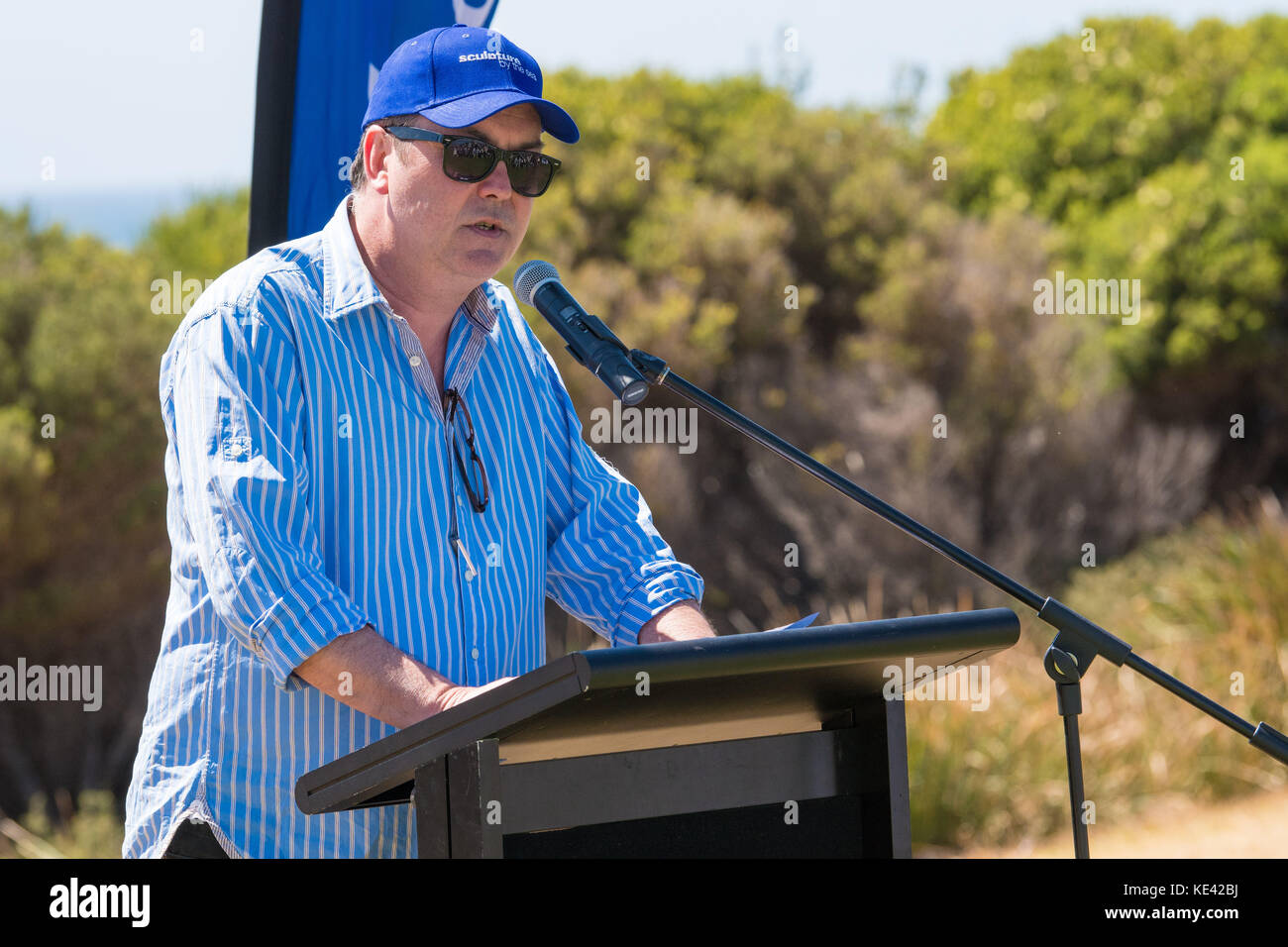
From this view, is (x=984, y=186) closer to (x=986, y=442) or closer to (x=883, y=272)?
(x=883, y=272)

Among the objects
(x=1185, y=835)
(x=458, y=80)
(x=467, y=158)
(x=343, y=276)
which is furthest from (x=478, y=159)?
(x=1185, y=835)

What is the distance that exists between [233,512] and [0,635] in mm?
5386

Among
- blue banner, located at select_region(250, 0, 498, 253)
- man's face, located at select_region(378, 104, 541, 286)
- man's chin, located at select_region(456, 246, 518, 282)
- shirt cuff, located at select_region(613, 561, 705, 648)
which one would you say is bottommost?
shirt cuff, located at select_region(613, 561, 705, 648)

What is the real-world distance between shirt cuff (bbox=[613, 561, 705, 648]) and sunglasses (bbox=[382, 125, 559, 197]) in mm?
746

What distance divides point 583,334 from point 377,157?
542 mm

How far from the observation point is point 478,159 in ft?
7.89

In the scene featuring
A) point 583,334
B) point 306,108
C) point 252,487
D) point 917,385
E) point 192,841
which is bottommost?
point 192,841

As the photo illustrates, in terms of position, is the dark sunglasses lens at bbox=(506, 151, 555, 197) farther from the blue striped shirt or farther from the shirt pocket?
the shirt pocket

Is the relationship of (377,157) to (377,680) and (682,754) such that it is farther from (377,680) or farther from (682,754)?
(682,754)

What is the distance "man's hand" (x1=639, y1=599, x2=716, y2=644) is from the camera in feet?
8.22

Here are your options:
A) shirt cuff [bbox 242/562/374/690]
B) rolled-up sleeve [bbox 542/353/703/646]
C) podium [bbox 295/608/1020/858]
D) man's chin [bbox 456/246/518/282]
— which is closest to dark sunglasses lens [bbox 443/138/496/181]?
man's chin [bbox 456/246/518/282]

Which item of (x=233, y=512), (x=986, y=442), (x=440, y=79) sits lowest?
(x=233, y=512)
